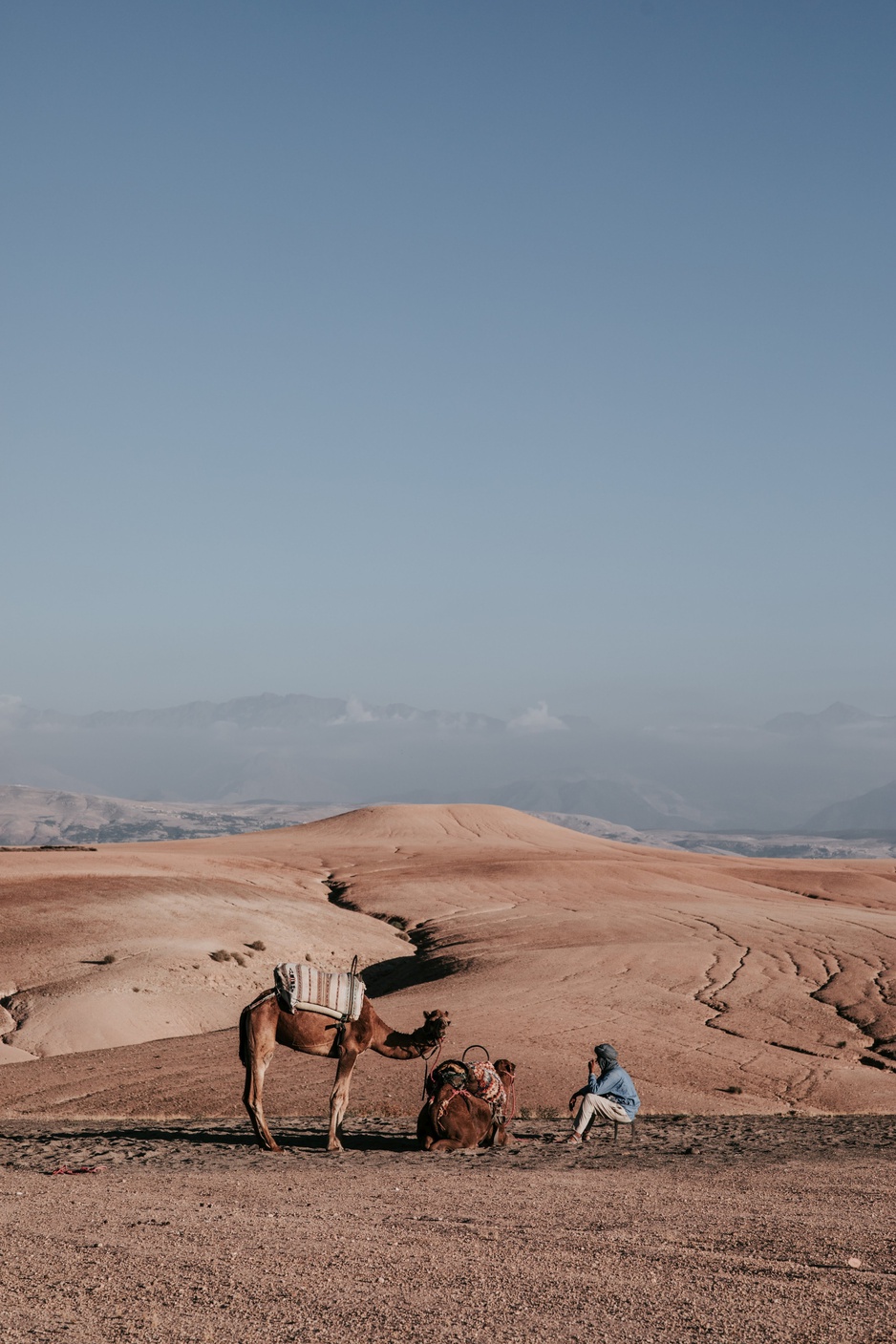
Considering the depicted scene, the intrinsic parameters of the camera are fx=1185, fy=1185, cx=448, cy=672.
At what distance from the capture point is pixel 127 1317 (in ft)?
23.2

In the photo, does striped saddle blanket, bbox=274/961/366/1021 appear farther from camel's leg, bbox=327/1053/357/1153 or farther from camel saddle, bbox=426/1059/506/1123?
camel saddle, bbox=426/1059/506/1123

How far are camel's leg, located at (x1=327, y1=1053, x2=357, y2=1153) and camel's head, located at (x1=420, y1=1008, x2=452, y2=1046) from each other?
93cm

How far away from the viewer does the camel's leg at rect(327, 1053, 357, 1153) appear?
1335cm

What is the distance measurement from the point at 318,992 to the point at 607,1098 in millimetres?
3795

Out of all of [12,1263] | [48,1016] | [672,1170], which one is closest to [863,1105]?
[672,1170]

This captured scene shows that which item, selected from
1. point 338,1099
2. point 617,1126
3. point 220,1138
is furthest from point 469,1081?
point 220,1138

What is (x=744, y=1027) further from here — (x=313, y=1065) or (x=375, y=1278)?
(x=375, y=1278)

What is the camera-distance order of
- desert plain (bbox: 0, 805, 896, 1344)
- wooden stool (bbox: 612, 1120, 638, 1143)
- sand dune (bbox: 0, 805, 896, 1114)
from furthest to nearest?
sand dune (bbox: 0, 805, 896, 1114) → wooden stool (bbox: 612, 1120, 638, 1143) → desert plain (bbox: 0, 805, 896, 1344)

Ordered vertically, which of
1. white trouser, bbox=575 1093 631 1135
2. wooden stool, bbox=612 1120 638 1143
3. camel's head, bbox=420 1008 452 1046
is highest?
camel's head, bbox=420 1008 452 1046

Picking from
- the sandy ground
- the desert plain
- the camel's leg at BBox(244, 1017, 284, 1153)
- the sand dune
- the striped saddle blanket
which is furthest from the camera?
the sand dune

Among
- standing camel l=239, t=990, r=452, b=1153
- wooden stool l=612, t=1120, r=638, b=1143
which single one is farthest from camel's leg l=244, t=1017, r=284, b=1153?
wooden stool l=612, t=1120, r=638, b=1143

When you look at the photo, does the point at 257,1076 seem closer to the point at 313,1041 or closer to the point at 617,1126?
the point at 313,1041

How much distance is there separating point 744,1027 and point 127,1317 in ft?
56.8

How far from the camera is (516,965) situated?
28469 millimetres
